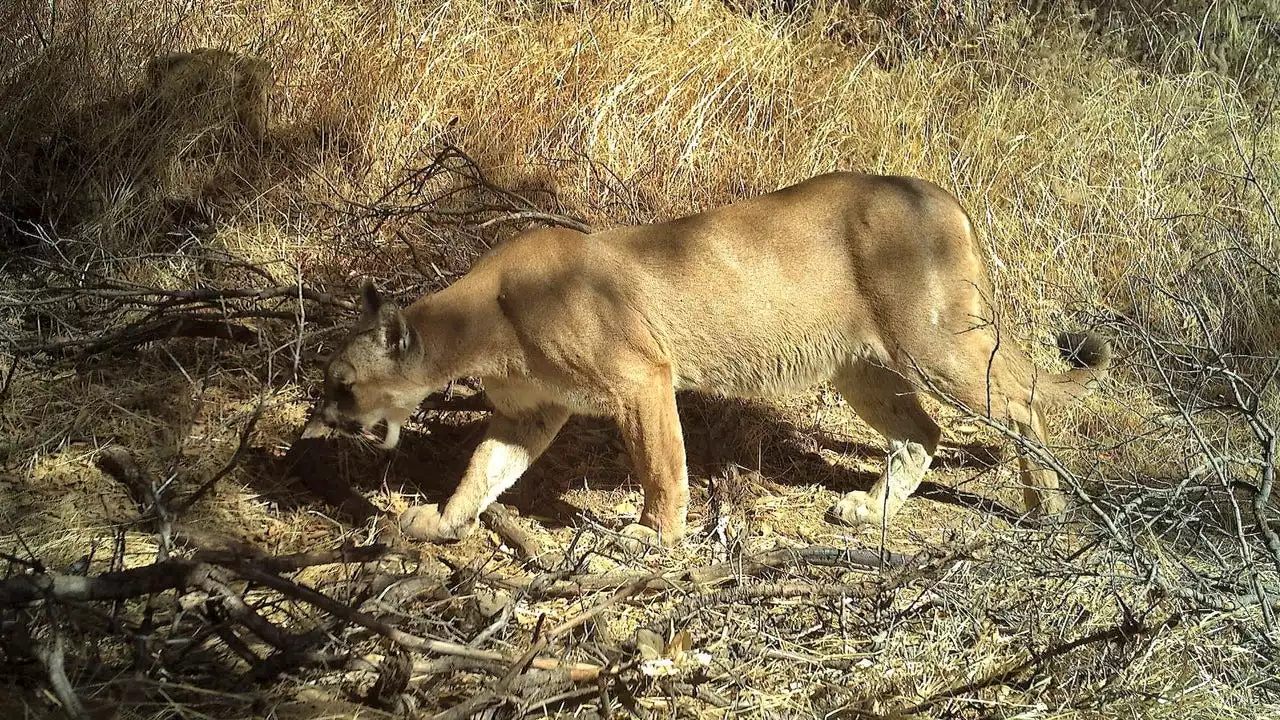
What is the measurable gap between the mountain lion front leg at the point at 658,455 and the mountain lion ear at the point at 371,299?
1.15 m

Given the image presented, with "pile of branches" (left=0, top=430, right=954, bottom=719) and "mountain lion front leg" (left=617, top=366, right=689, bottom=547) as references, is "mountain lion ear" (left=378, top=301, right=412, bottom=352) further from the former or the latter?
"pile of branches" (left=0, top=430, right=954, bottom=719)

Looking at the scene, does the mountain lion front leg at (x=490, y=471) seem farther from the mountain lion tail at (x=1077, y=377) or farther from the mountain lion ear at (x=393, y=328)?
the mountain lion tail at (x=1077, y=377)

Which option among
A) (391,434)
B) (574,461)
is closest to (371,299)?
(391,434)

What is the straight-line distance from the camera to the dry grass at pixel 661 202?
4324mm

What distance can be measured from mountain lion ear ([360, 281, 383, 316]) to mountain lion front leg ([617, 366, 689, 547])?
115 cm

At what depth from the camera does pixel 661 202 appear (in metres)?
6.35

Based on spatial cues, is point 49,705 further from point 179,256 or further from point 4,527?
point 179,256

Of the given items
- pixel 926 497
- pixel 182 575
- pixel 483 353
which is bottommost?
pixel 926 497

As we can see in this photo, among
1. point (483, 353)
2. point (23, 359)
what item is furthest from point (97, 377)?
point (483, 353)

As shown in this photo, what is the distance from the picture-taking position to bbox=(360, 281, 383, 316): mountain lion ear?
4461mm

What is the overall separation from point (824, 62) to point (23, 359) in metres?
5.43

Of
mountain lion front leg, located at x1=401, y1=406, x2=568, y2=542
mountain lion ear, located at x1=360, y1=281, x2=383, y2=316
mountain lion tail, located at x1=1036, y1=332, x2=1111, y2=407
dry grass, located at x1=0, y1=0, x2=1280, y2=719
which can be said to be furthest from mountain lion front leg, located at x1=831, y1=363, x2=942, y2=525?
mountain lion ear, located at x1=360, y1=281, x2=383, y2=316

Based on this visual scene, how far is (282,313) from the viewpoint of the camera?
5.13 metres

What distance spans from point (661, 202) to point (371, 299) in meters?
2.38
